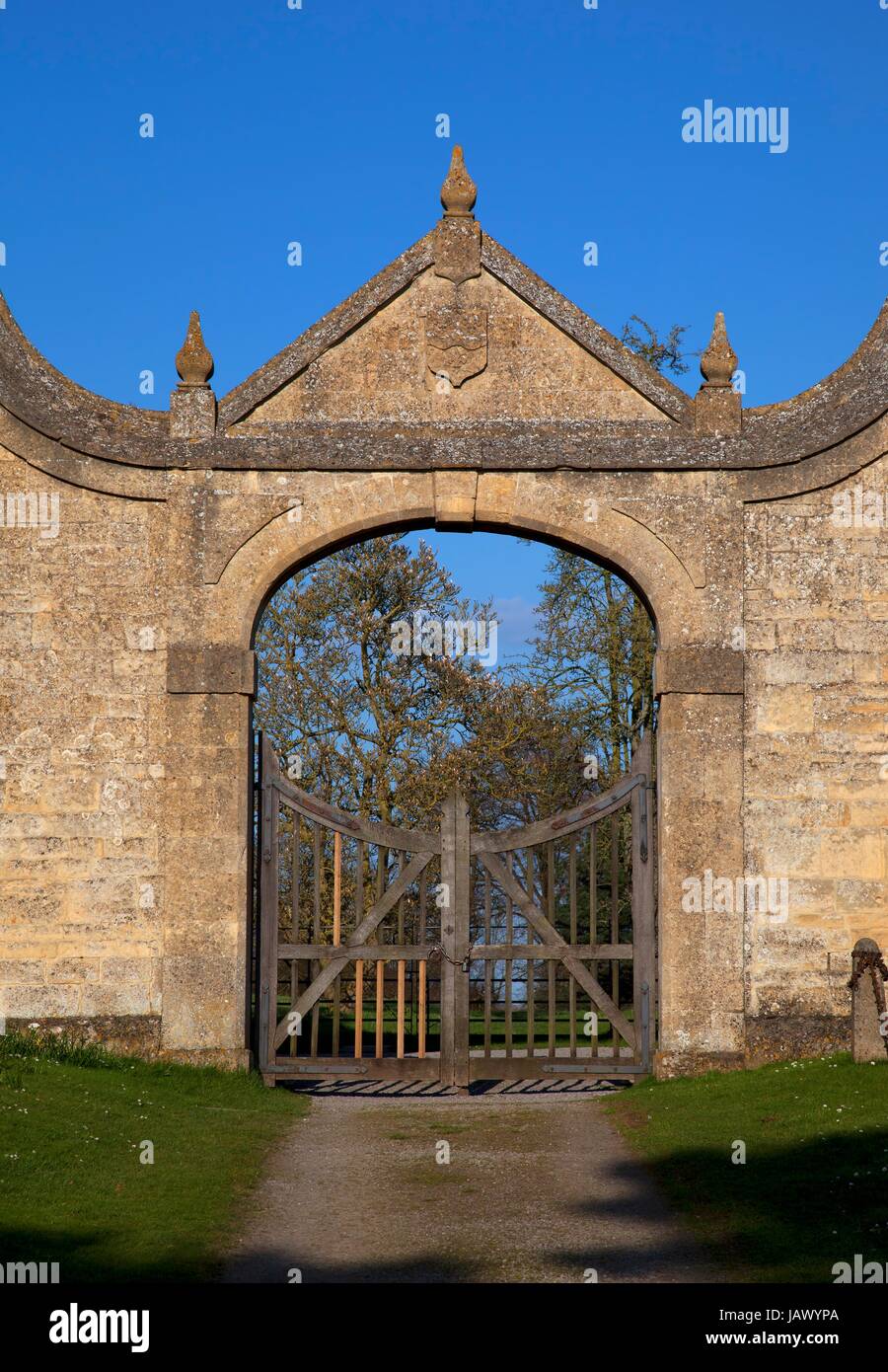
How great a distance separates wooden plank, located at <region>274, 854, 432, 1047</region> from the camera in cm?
1198

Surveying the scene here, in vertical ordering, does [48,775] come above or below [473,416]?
below

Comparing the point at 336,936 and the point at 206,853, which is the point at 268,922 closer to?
the point at 336,936

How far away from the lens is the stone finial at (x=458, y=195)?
39.5ft

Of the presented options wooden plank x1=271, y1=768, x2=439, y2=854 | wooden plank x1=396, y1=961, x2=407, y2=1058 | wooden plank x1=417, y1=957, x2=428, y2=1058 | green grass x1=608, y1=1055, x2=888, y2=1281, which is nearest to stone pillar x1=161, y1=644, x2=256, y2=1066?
wooden plank x1=271, y1=768, x2=439, y2=854

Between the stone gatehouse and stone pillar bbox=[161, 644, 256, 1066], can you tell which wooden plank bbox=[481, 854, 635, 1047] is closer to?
the stone gatehouse

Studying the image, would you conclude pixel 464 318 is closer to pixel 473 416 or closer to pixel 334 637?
pixel 473 416

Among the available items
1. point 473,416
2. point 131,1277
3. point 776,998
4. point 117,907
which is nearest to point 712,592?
point 473,416

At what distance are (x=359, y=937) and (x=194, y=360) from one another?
178 inches

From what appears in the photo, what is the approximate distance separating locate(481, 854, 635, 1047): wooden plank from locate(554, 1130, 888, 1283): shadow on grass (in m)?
3.16

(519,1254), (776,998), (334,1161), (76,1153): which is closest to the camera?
(519,1254)

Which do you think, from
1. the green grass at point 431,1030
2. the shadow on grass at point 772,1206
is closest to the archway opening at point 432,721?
the green grass at point 431,1030

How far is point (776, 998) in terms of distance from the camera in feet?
37.2

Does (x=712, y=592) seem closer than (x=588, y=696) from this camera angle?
Yes

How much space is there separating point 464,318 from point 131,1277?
7.88 meters
